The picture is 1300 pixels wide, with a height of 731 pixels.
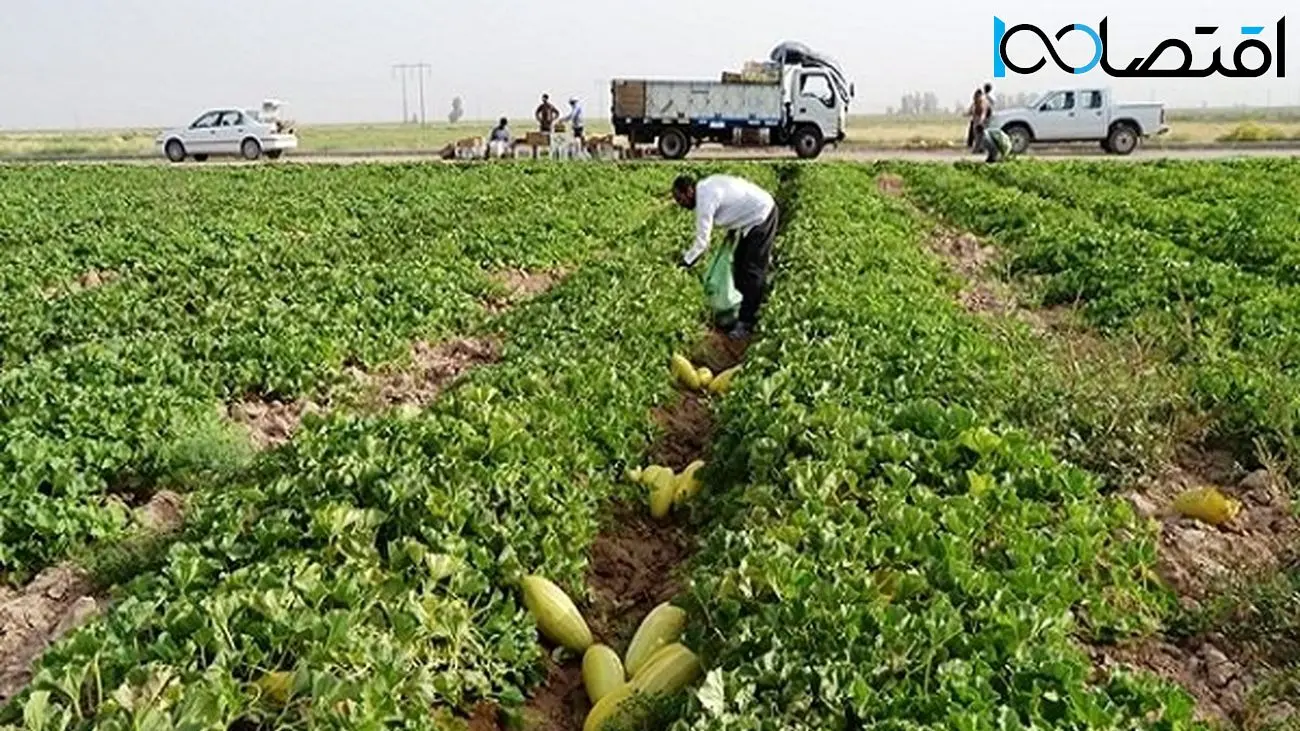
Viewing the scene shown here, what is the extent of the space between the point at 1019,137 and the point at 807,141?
629 cm

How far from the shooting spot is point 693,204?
9.99m

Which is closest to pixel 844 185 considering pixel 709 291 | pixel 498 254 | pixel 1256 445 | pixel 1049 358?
pixel 498 254

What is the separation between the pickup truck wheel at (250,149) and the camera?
135 feet

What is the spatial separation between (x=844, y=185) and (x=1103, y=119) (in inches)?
700

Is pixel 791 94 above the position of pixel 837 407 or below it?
above

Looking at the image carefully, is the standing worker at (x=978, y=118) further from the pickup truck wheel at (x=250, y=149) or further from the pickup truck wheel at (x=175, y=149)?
the pickup truck wheel at (x=175, y=149)

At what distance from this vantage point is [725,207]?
1064cm

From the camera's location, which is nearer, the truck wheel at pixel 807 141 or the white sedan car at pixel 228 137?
the truck wheel at pixel 807 141

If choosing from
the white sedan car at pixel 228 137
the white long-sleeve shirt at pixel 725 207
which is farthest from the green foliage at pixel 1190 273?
the white sedan car at pixel 228 137

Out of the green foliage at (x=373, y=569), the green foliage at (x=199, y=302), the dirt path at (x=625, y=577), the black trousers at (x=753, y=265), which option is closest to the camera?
the green foliage at (x=373, y=569)

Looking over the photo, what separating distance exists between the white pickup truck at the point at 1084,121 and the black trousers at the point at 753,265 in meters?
26.6

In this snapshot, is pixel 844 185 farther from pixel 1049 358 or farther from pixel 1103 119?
pixel 1103 119

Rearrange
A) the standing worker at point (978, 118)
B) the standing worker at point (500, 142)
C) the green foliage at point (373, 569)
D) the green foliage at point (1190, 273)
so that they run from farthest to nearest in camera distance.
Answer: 1. the standing worker at point (500, 142)
2. the standing worker at point (978, 118)
3. the green foliage at point (1190, 273)
4. the green foliage at point (373, 569)

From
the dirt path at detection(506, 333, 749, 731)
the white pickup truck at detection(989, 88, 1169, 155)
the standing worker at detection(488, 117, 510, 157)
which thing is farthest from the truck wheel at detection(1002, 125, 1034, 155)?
the dirt path at detection(506, 333, 749, 731)
